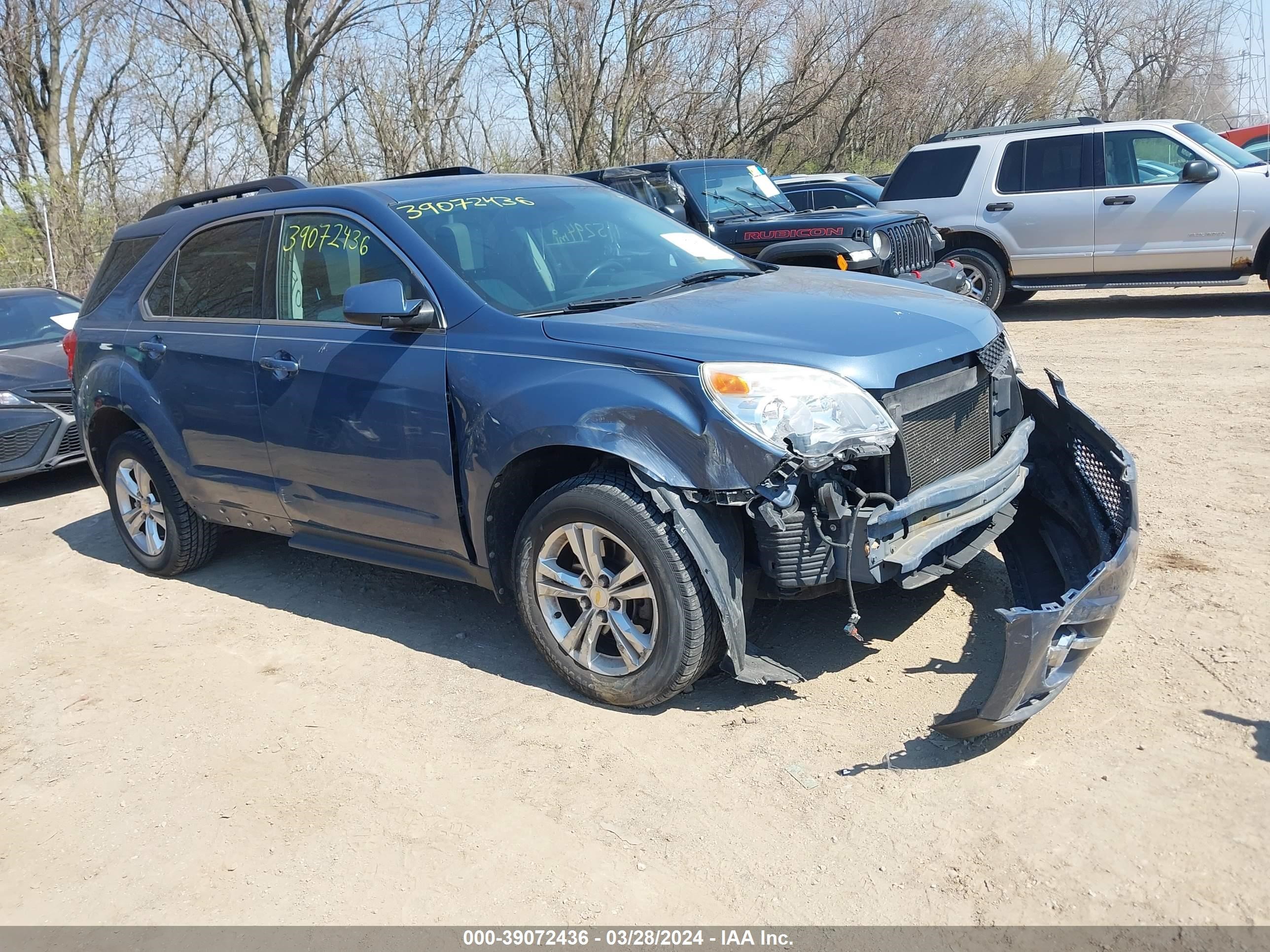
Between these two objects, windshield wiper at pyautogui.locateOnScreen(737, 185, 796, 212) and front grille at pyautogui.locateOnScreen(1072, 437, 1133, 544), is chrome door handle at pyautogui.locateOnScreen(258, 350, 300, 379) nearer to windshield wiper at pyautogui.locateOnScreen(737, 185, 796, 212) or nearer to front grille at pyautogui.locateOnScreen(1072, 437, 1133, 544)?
front grille at pyautogui.locateOnScreen(1072, 437, 1133, 544)

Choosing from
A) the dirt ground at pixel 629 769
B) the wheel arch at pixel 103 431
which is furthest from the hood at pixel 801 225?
the wheel arch at pixel 103 431

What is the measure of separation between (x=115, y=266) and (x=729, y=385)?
4.18 meters

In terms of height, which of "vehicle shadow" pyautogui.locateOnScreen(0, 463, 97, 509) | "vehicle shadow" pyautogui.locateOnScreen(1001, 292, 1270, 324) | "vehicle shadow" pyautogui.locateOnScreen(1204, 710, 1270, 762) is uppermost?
"vehicle shadow" pyautogui.locateOnScreen(1001, 292, 1270, 324)

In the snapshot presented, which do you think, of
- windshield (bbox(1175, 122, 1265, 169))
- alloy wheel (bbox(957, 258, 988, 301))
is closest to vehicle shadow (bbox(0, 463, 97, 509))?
alloy wheel (bbox(957, 258, 988, 301))

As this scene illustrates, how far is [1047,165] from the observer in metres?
11.5

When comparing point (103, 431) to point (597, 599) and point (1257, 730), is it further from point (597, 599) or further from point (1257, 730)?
point (1257, 730)

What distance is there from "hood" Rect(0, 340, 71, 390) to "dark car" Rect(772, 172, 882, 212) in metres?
9.40

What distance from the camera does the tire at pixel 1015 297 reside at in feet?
41.2

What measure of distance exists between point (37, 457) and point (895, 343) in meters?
7.04

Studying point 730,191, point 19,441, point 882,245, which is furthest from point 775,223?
point 19,441

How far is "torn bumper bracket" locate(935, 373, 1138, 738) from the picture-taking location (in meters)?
3.20

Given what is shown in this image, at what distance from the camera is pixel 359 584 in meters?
5.61

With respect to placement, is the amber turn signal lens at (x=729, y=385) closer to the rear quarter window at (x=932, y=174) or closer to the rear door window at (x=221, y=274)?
the rear door window at (x=221, y=274)

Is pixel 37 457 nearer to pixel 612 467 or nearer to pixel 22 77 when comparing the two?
pixel 612 467
